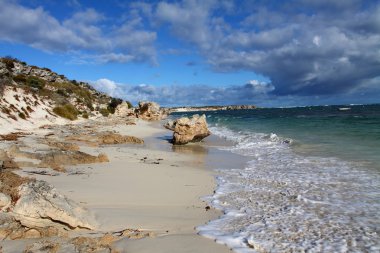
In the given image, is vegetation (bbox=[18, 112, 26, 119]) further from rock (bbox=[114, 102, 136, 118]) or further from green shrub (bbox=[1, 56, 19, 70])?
rock (bbox=[114, 102, 136, 118])

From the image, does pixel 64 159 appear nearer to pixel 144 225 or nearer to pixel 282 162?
pixel 144 225

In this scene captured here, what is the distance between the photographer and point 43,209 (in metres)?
5.23

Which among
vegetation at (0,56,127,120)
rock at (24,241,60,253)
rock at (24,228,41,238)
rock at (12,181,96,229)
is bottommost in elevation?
rock at (24,241,60,253)

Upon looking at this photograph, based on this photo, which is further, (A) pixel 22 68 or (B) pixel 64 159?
(A) pixel 22 68

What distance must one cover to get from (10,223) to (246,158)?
40.2ft

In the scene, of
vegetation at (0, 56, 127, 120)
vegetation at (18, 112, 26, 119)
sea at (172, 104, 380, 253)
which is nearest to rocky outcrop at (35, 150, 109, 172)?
sea at (172, 104, 380, 253)

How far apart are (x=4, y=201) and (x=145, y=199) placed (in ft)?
10.8

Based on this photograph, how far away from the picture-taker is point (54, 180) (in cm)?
893

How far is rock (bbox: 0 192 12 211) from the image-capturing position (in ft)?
17.1

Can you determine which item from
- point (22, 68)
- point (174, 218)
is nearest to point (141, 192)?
point (174, 218)

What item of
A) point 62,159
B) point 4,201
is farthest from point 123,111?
point 4,201

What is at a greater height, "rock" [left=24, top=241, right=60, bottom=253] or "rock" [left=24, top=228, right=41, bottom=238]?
"rock" [left=24, top=228, right=41, bottom=238]

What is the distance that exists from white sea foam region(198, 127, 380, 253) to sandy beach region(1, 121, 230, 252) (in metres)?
0.46

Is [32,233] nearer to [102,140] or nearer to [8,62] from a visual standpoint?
[102,140]
